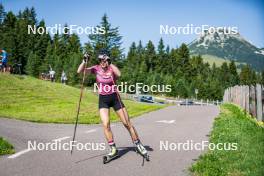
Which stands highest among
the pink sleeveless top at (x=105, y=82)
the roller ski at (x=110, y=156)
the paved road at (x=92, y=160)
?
the pink sleeveless top at (x=105, y=82)

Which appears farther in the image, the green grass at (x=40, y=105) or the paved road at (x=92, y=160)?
the green grass at (x=40, y=105)

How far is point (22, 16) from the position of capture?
139 m

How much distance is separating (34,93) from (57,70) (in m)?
65.8

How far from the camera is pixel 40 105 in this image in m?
25.8

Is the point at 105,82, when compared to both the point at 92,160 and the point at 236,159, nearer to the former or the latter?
the point at 92,160

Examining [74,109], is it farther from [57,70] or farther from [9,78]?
[57,70]

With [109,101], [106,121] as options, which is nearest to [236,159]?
[106,121]

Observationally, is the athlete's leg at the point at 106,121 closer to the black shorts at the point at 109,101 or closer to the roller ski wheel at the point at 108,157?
the black shorts at the point at 109,101

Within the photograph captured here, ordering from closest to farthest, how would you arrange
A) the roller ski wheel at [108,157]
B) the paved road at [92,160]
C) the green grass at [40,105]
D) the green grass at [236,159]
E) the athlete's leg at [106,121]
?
1. the green grass at [236,159]
2. the paved road at [92,160]
3. the roller ski wheel at [108,157]
4. the athlete's leg at [106,121]
5. the green grass at [40,105]

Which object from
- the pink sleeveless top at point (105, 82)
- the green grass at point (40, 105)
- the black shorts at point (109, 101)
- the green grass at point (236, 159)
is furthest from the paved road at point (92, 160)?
the green grass at point (40, 105)

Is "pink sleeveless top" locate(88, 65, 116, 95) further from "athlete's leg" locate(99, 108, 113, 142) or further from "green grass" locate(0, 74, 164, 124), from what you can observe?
"green grass" locate(0, 74, 164, 124)

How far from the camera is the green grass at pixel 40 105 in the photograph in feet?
64.7

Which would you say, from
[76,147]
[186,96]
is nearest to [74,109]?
[76,147]

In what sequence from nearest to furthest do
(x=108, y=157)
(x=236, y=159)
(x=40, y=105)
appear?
(x=236, y=159) → (x=108, y=157) → (x=40, y=105)
